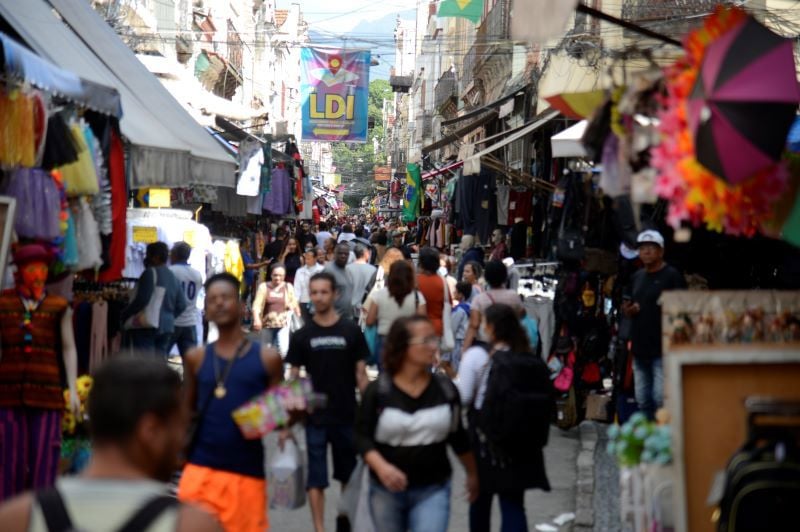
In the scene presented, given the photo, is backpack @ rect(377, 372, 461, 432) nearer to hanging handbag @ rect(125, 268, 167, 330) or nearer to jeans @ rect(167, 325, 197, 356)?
hanging handbag @ rect(125, 268, 167, 330)

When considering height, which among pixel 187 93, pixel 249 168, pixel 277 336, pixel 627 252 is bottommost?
pixel 277 336

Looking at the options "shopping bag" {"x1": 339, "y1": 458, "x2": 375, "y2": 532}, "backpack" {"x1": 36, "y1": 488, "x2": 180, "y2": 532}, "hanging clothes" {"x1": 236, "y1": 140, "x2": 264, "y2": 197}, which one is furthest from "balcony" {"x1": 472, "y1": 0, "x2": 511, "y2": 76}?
"backpack" {"x1": 36, "y1": 488, "x2": 180, "y2": 532}

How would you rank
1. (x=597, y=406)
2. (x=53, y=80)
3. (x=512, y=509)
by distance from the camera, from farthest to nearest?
(x=597, y=406)
(x=53, y=80)
(x=512, y=509)

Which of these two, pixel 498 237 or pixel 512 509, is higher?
pixel 498 237

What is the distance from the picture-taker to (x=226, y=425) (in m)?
5.73

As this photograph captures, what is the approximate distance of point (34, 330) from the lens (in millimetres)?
7250

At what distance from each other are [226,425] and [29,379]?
2037 mm

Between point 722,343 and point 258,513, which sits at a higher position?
point 722,343

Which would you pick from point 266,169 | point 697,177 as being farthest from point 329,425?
point 266,169

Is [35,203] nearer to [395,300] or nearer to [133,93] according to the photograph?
[395,300]

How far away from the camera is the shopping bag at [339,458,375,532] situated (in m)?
5.77

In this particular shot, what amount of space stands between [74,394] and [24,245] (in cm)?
99

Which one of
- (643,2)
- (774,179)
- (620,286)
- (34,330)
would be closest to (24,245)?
(34,330)

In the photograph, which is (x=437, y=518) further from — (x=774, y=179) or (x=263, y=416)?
(x=774, y=179)
